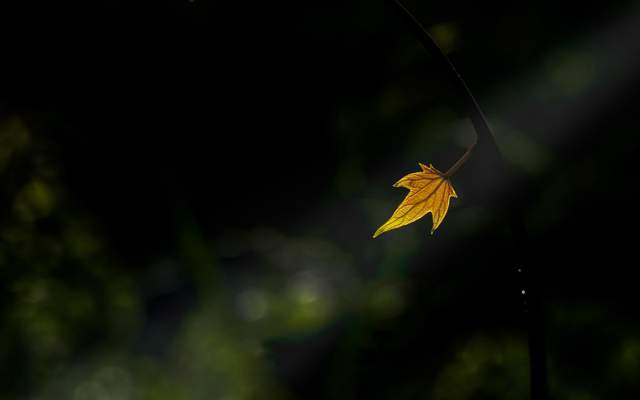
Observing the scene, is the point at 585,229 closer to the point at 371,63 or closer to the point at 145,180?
the point at 371,63

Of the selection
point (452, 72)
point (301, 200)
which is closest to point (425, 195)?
point (452, 72)

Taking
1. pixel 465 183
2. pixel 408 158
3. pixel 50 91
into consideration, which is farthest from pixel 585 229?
pixel 50 91

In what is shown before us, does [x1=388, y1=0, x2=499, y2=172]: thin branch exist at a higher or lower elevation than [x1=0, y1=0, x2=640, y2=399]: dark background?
lower

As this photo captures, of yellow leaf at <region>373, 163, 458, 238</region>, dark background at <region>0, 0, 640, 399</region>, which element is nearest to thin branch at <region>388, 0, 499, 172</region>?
yellow leaf at <region>373, 163, 458, 238</region>

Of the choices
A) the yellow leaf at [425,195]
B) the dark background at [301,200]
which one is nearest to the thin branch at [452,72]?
the yellow leaf at [425,195]

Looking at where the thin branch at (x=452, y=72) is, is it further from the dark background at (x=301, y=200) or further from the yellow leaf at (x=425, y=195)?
the dark background at (x=301, y=200)

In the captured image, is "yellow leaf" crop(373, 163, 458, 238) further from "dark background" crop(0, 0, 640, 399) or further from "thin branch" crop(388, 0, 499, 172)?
"dark background" crop(0, 0, 640, 399)

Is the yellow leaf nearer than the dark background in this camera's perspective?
Yes
